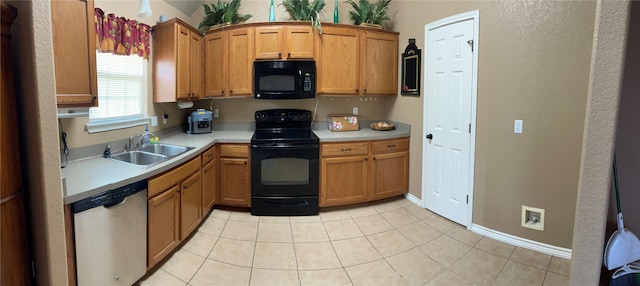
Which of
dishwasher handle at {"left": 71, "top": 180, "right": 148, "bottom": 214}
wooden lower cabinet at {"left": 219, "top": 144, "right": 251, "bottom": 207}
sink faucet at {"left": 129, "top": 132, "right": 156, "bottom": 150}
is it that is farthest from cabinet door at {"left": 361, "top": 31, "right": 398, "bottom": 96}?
dishwasher handle at {"left": 71, "top": 180, "right": 148, "bottom": 214}

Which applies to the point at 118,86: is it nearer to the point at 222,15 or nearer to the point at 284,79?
the point at 222,15

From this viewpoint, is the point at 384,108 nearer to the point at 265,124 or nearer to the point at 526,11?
the point at 265,124

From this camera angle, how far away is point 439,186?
11.0ft

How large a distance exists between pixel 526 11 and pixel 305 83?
87.6 inches

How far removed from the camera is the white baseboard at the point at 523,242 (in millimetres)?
2449

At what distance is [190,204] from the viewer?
8.73 ft

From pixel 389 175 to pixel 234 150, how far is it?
186 cm

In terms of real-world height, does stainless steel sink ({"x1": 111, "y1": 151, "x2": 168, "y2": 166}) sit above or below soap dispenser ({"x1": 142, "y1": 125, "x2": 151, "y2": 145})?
below

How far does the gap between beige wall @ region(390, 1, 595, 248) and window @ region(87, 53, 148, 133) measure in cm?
321

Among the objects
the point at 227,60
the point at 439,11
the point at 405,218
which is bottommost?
the point at 405,218

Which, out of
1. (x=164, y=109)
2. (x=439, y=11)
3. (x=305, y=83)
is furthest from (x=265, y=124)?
(x=439, y=11)

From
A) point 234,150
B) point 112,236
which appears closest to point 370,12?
point 234,150

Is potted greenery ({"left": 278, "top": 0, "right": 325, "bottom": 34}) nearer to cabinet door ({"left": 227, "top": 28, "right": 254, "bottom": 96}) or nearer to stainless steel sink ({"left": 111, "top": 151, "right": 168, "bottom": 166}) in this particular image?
cabinet door ({"left": 227, "top": 28, "right": 254, "bottom": 96})

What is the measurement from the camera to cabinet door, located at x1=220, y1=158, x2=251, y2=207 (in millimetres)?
3328
